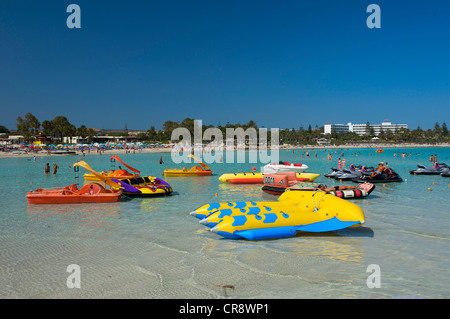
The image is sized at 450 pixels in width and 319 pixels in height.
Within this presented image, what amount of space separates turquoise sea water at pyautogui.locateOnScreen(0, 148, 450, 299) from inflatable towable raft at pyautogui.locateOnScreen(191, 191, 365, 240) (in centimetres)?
35

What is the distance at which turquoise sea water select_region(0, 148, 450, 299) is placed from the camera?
6.78 metres

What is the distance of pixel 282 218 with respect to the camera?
33.6 ft

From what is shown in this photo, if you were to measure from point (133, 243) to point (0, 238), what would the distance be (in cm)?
466

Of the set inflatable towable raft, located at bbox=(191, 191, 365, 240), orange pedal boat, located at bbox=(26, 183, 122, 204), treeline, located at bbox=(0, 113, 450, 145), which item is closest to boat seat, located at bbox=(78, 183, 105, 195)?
orange pedal boat, located at bbox=(26, 183, 122, 204)

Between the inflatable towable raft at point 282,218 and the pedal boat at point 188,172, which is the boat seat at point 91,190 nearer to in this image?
the inflatable towable raft at point 282,218

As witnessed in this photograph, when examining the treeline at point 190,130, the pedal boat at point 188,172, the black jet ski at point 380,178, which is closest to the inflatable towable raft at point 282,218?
the black jet ski at point 380,178

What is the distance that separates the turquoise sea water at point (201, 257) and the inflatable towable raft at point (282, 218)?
35 centimetres

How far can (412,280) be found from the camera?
23.7 ft

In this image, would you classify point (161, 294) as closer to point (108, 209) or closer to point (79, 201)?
point (108, 209)

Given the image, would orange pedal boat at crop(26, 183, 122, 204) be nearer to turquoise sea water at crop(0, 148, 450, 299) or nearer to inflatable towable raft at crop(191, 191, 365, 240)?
turquoise sea water at crop(0, 148, 450, 299)

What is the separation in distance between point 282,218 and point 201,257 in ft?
10.1

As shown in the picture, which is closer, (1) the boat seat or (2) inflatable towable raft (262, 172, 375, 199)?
(1) the boat seat

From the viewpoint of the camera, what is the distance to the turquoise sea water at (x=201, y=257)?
678 centimetres
